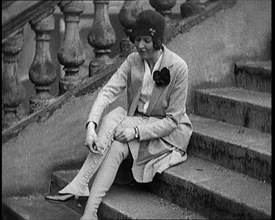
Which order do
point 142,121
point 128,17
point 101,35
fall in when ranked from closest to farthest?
point 142,121, point 101,35, point 128,17

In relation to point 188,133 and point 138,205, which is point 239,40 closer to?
point 188,133

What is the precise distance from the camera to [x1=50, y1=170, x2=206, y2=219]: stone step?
227 inches

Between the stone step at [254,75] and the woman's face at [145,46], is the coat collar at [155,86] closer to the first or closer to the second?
the woman's face at [145,46]

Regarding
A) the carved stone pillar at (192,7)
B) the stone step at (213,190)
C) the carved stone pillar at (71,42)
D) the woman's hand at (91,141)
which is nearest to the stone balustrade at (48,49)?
the carved stone pillar at (71,42)

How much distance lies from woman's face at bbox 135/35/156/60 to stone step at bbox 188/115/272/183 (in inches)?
30.2

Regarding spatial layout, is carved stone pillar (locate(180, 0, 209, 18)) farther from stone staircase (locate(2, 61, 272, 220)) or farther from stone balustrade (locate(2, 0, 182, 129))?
stone staircase (locate(2, 61, 272, 220))

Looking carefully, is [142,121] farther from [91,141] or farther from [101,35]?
[101,35]

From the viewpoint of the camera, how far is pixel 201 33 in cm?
711

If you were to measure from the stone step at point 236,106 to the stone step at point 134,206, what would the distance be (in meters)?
0.95

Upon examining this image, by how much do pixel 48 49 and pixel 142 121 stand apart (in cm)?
99

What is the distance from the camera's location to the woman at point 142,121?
6.00 metres

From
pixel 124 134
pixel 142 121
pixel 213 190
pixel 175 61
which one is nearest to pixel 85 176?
pixel 124 134

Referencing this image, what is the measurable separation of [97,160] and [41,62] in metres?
1.02

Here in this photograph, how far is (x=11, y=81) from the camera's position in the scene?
6426 millimetres
